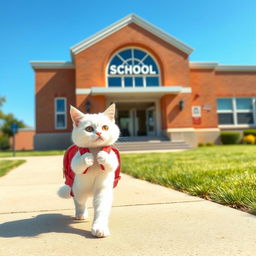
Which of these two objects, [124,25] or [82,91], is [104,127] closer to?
[82,91]

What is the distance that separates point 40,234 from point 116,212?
85 cm

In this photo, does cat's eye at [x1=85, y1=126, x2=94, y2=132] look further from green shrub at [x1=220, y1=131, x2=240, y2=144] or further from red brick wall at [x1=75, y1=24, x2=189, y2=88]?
green shrub at [x1=220, y1=131, x2=240, y2=144]

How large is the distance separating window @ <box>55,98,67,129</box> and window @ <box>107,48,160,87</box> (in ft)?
13.1

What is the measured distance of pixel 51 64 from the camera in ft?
60.1

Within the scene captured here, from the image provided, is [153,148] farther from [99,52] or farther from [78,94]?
[99,52]

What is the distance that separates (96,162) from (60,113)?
17.4m

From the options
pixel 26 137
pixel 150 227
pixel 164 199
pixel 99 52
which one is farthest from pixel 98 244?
pixel 26 137

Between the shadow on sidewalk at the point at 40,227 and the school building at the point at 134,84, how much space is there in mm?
13850

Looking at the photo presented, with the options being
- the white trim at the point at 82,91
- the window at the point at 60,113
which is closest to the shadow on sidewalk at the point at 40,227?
the white trim at the point at 82,91

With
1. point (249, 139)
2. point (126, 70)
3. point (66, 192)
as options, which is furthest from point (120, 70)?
point (66, 192)

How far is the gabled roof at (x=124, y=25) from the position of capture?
1702 centimetres

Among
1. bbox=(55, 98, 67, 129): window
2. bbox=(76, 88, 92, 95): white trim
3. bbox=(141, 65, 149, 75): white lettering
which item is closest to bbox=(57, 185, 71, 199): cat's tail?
bbox=(76, 88, 92, 95): white trim

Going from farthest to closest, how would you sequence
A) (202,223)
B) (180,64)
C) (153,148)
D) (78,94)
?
(180,64) < (78,94) < (153,148) < (202,223)

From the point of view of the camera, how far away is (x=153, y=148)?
15.0 metres
